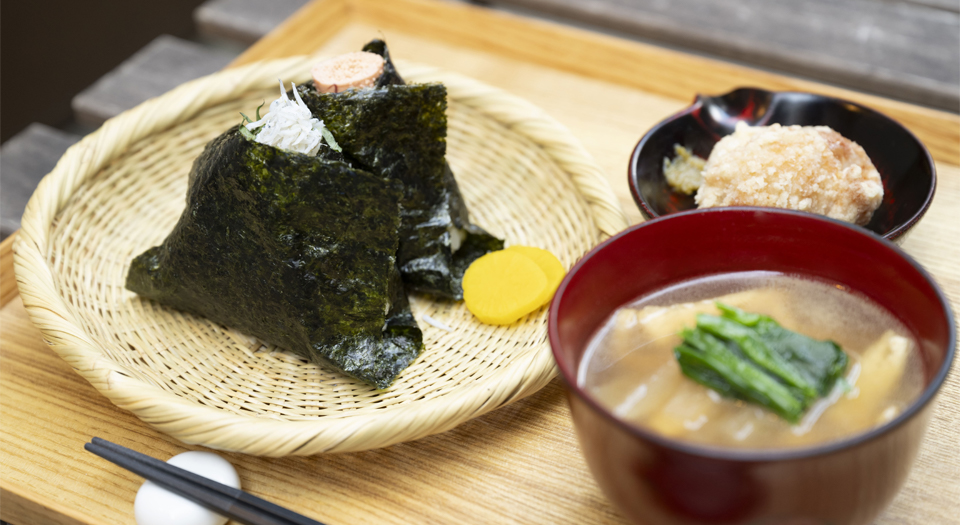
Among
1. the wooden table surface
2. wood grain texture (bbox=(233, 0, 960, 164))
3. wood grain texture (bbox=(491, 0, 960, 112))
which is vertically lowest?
wood grain texture (bbox=(491, 0, 960, 112))

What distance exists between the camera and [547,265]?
1359 millimetres

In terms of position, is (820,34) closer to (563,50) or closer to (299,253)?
(563,50)

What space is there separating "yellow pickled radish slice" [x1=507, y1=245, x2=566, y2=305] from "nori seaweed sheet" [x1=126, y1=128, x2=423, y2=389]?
0.80 ft

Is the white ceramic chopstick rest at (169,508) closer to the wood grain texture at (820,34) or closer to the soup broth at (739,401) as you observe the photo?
the soup broth at (739,401)

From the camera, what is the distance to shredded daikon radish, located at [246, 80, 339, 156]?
1.22 meters

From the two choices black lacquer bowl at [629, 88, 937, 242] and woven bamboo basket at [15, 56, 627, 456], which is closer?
woven bamboo basket at [15, 56, 627, 456]

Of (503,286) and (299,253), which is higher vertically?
(299,253)

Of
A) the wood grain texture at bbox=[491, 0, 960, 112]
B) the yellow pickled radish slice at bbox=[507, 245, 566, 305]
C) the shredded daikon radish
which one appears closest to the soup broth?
the yellow pickled radish slice at bbox=[507, 245, 566, 305]

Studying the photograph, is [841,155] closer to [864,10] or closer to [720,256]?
[720,256]

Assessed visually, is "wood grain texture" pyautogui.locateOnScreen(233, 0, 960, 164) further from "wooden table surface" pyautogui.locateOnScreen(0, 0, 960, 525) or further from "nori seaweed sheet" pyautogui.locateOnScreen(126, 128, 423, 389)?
"nori seaweed sheet" pyautogui.locateOnScreen(126, 128, 423, 389)

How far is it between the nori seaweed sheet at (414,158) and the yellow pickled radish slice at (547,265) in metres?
0.09

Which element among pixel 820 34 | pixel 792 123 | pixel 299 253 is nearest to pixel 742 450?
pixel 299 253

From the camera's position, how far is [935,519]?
96 cm

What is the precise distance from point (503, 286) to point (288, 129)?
46 cm
